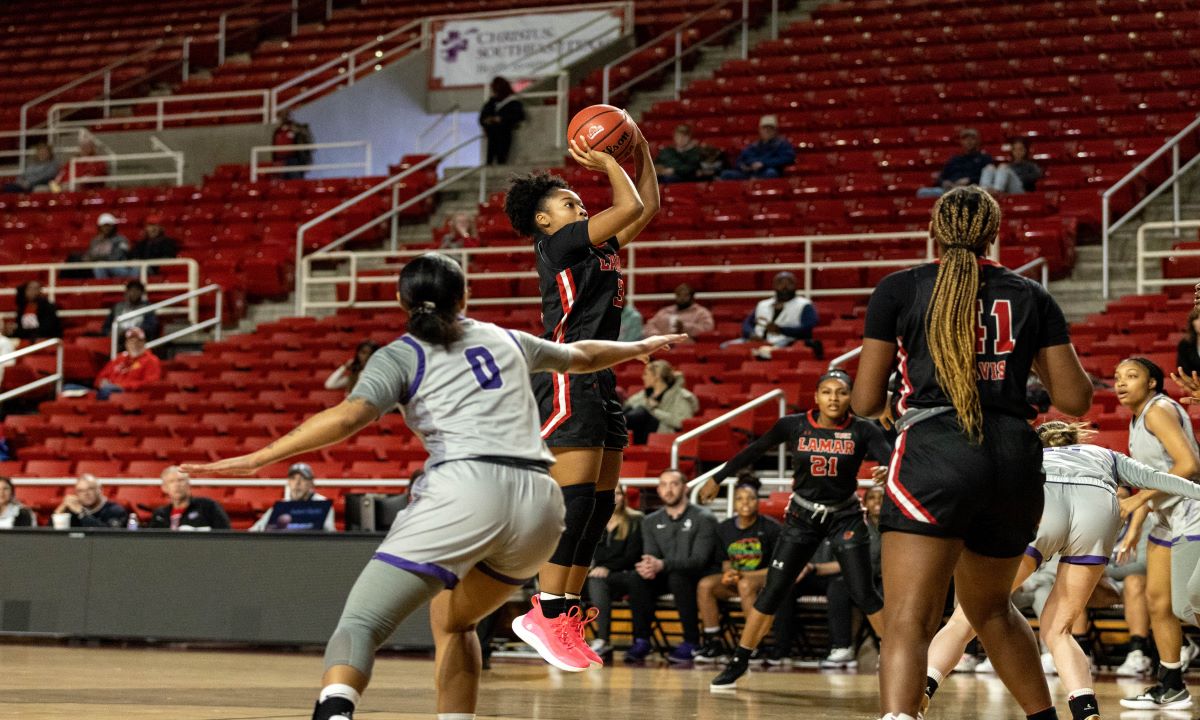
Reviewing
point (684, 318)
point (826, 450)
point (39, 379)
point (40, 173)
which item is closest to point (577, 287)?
point (826, 450)

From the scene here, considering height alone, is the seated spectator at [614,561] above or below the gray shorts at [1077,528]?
below

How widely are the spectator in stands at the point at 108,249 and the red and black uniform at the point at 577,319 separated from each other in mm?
13942

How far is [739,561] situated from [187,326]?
9441mm

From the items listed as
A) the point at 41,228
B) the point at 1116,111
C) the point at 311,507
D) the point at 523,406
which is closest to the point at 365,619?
the point at 523,406

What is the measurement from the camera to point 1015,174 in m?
16.4

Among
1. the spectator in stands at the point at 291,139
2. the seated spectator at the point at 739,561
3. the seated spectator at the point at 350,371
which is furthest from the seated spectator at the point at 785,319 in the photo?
the spectator in stands at the point at 291,139

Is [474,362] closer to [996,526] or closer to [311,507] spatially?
[996,526]

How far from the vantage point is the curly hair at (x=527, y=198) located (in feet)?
21.5

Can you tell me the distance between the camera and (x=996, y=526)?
477 centimetres

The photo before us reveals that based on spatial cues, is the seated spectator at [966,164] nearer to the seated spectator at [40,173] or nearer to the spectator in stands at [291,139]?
the spectator in stands at [291,139]

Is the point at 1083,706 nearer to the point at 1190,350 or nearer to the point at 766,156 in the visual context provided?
the point at 1190,350

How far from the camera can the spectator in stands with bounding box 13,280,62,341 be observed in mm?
17688

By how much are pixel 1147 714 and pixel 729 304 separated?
29.7 ft

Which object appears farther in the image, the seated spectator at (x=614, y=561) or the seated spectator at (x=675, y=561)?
the seated spectator at (x=614, y=561)
